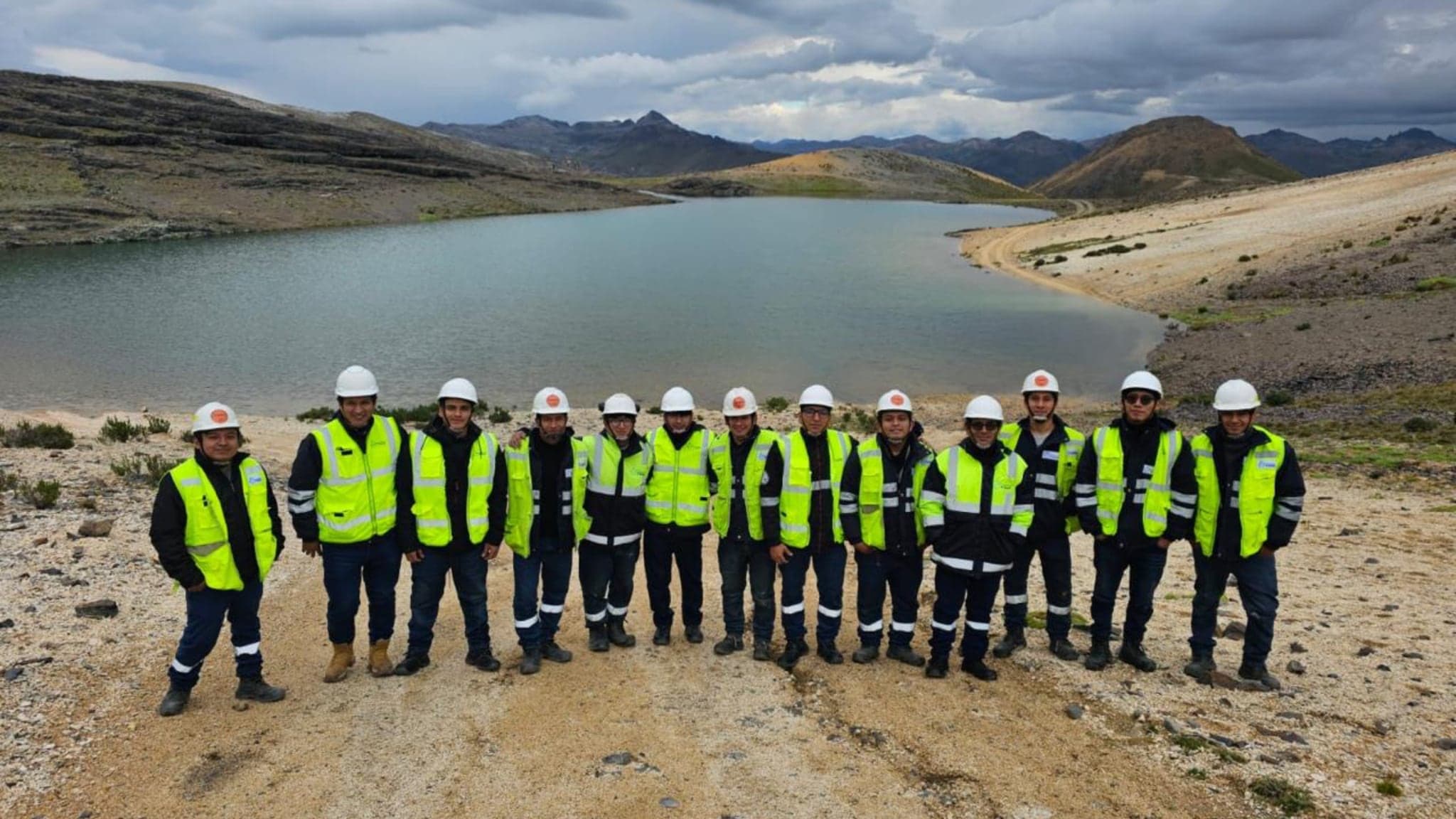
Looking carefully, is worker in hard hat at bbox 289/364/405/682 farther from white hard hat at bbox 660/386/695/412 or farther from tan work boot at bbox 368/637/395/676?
white hard hat at bbox 660/386/695/412

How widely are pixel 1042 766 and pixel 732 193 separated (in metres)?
187

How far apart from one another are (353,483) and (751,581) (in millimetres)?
3581

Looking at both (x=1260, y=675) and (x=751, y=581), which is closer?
(x=1260, y=675)

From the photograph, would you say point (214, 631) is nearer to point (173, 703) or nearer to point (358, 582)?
point (173, 703)

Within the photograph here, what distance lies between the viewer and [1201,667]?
739 centimetres

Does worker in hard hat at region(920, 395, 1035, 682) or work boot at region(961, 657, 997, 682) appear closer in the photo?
worker in hard hat at region(920, 395, 1035, 682)

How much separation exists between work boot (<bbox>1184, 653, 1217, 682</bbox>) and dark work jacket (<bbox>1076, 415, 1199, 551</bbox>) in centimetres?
113

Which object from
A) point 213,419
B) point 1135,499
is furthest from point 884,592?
point 213,419

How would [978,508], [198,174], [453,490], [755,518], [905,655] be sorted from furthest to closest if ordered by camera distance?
[198,174] → [905,655] → [755,518] → [453,490] → [978,508]

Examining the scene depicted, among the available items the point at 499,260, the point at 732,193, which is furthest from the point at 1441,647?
the point at 732,193

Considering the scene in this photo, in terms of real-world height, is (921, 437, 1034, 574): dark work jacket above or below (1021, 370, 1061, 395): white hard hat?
below

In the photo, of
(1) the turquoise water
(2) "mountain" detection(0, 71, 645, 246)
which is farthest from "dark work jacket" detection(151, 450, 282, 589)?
(2) "mountain" detection(0, 71, 645, 246)

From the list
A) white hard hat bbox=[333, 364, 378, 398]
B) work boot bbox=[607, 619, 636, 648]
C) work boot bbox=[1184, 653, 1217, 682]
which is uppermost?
white hard hat bbox=[333, 364, 378, 398]

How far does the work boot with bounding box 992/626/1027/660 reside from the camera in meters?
7.94
